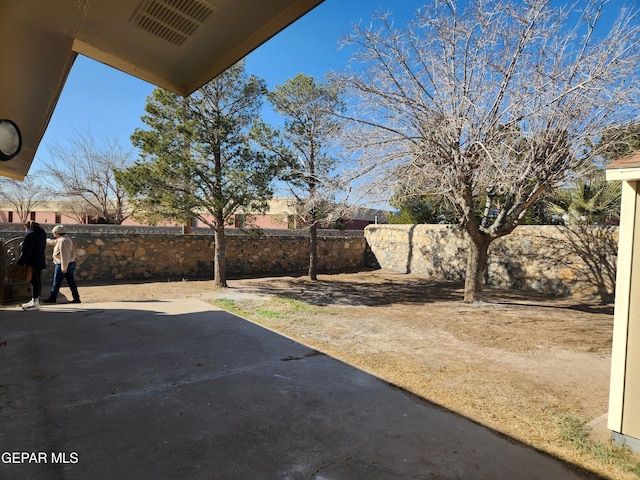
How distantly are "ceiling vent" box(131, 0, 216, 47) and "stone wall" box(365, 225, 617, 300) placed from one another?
12.5 metres

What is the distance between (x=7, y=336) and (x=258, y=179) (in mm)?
6539

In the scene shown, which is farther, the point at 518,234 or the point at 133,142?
the point at 518,234

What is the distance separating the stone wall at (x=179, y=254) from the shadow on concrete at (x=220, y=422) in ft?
20.9

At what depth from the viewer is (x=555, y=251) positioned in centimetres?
1148

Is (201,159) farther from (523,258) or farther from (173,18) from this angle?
(523,258)

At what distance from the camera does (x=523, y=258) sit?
12297 millimetres

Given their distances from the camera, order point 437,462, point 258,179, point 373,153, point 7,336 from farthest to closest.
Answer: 1. point 258,179
2. point 373,153
3. point 7,336
4. point 437,462

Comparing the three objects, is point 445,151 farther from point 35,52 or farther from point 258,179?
point 35,52

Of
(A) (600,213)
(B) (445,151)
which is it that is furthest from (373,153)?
(A) (600,213)

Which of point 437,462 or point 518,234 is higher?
point 518,234

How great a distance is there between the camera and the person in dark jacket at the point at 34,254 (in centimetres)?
618

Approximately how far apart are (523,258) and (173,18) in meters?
13.2

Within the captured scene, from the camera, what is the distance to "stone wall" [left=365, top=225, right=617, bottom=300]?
34.8 ft

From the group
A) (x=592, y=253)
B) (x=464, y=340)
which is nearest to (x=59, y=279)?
(x=464, y=340)
